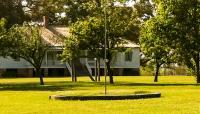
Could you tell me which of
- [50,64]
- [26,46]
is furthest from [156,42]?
[50,64]

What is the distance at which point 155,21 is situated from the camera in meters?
53.0

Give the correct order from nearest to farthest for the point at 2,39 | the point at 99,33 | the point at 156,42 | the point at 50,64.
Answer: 1. the point at 2,39
2. the point at 156,42
3. the point at 99,33
4. the point at 50,64

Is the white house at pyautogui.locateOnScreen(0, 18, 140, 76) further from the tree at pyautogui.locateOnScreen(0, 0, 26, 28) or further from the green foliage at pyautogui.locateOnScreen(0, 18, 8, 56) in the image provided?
the green foliage at pyautogui.locateOnScreen(0, 18, 8, 56)

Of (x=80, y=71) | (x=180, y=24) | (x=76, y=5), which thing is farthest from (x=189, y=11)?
(x=76, y=5)

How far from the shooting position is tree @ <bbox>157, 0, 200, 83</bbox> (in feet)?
171

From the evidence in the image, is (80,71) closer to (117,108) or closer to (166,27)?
(166,27)

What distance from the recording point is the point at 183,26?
52406 mm

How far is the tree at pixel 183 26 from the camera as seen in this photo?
52.1m

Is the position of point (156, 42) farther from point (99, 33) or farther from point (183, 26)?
point (99, 33)

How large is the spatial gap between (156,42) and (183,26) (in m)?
3.10

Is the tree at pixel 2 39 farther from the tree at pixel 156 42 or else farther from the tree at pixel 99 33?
the tree at pixel 156 42

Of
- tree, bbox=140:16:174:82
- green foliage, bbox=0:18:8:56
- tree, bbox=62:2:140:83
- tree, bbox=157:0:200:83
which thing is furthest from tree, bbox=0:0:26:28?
tree, bbox=157:0:200:83

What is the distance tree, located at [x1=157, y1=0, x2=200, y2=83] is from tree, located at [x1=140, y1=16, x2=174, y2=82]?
2.29ft

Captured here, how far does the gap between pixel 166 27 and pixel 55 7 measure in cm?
4702
